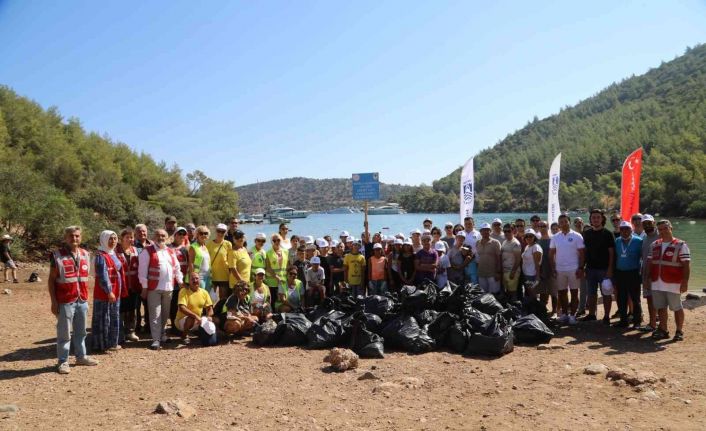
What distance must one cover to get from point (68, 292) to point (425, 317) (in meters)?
4.68

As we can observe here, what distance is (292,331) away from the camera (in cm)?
703

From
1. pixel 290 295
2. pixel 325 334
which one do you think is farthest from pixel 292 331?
pixel 290 295

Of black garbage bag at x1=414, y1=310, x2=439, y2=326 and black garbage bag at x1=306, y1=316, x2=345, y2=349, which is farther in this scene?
black garbage bag at x1=414, y1=310, x2=439, y2=326

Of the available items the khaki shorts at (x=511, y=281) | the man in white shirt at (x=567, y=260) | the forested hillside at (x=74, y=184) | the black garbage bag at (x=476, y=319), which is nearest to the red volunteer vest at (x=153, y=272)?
the black garbage bag at (x=476, y=319)

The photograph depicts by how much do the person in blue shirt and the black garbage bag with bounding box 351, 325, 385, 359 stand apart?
403cm

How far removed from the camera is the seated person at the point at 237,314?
7332 millimetres

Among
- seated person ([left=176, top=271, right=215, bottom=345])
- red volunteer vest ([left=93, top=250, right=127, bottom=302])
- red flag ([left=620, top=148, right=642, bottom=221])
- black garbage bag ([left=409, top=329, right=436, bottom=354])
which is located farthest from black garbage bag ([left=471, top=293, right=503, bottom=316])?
red flag ([left=620, top=148, right=642, bottom=221])

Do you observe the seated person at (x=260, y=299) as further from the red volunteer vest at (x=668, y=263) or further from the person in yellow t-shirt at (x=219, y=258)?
the red volunteer vest at (x=668, y=263)

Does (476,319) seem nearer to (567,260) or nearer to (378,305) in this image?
(378,305)

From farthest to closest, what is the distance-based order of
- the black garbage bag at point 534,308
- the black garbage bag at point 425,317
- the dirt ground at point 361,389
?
the black garbage bag at point 534,308 → the black garbage bag at point 425,317 → the dirt ground at point 361,389

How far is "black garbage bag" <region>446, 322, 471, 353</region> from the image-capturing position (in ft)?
21.3

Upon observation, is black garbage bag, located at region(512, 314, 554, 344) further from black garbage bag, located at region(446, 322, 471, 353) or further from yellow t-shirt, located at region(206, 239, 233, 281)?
yellow t-shirt, located at region(206, 239, 233, 281)

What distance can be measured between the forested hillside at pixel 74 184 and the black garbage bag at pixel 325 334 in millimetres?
15576

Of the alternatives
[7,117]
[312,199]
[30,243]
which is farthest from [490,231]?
[312,199]
